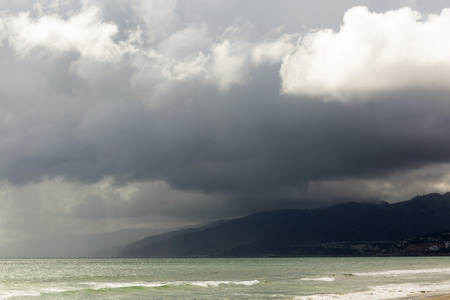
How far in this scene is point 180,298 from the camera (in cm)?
6144

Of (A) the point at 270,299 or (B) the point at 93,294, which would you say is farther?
(B) the point at 93,294

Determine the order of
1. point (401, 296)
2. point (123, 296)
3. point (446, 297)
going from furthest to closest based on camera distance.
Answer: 1. point (123, 296)
2. point (401, 296)
3. point (446, 297)

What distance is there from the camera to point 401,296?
57.2 m

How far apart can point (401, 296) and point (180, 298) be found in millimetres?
28189

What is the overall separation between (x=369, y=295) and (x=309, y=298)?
9.28 meters

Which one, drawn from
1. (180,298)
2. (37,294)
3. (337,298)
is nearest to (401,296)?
(337,298)

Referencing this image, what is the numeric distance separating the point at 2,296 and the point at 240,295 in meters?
34.6

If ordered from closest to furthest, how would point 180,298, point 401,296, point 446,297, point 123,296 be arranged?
point 446,297, point 401,296, point 180,298, point 123,296

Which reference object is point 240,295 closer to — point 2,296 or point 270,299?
point 270,299

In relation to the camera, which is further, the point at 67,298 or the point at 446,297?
the point at 67,298

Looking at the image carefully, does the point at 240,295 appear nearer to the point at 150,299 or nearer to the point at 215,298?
the point at 215,298

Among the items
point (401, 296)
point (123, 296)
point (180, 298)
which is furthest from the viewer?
point (123, 296)

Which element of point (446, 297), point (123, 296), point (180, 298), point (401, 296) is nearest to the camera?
point (446, 297)

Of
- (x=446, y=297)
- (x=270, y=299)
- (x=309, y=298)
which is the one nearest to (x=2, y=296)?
(x=270, y=299)
